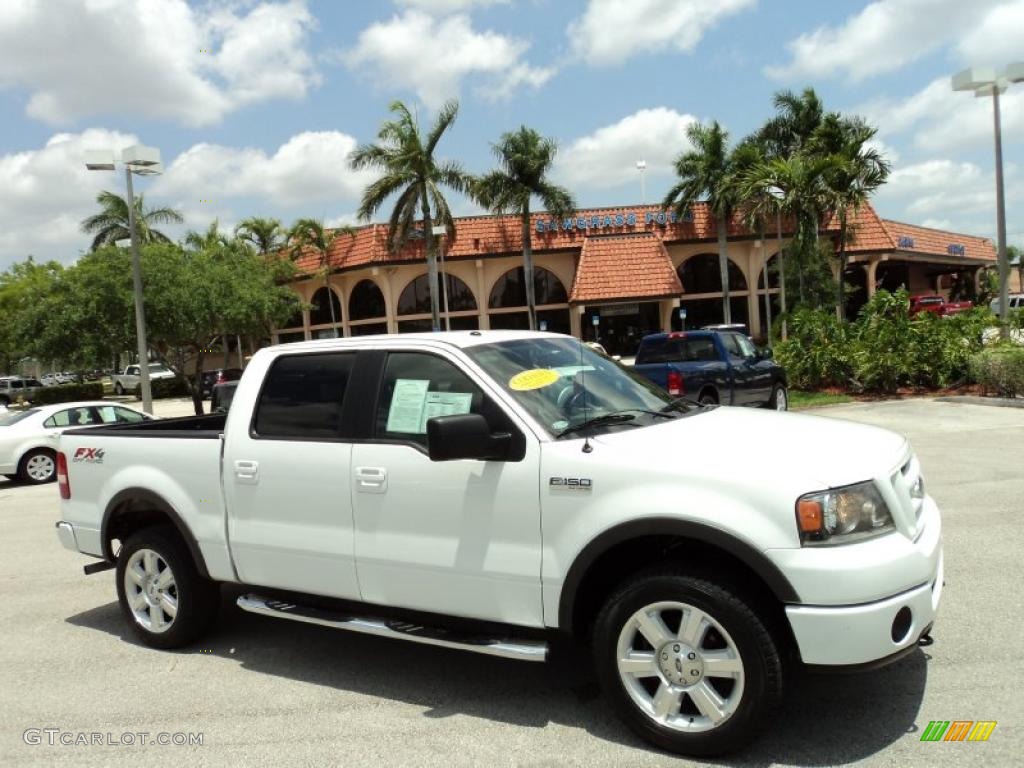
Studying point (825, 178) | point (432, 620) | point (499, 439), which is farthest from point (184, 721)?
point (825, 178)

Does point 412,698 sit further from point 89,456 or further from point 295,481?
point 89,456

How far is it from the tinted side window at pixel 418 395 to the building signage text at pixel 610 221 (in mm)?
36670

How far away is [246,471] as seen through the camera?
15.1ft

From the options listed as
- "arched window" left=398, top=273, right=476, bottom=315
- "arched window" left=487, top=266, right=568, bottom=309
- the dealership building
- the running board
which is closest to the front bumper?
the running board

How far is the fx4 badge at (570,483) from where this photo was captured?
11.8 ft

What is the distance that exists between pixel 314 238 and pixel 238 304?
16.5 metres

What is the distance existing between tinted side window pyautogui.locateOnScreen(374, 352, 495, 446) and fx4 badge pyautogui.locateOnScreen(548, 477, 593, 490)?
1.85 ft

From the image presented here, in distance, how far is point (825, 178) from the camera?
27859 millimetres

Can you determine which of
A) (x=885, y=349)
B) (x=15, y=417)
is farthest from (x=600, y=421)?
(x=885, y=349)

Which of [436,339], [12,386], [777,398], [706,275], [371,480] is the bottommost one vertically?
[777,398]

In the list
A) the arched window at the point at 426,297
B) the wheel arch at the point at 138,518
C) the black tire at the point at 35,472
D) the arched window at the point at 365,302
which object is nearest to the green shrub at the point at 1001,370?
the wheel arch at the point at 138,518

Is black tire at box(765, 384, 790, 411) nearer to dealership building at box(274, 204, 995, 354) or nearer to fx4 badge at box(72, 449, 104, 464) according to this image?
fx4 badge at box(72, 449, 104, 464)

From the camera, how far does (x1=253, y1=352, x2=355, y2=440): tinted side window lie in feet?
14.7

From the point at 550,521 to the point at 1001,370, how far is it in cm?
1517
